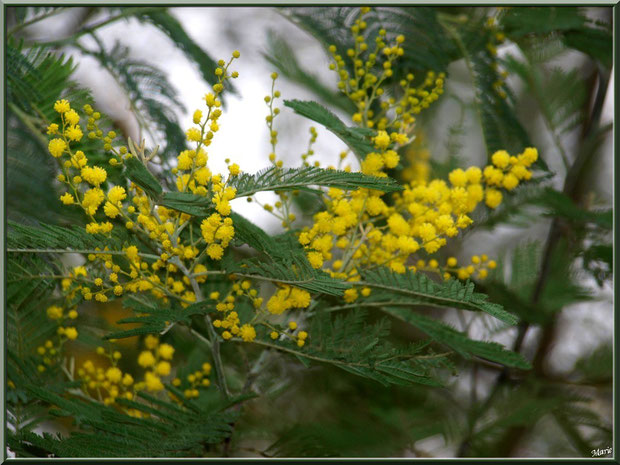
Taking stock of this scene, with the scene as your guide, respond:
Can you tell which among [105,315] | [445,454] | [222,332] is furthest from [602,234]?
[105,315]

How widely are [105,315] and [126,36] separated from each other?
44cm

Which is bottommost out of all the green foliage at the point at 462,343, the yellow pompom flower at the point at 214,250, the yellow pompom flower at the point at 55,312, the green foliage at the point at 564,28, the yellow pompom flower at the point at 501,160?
the yellow pompom flower at the point at 55,312

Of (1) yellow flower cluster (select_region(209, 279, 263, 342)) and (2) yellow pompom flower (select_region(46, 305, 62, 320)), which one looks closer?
(1) yellow flower cluster (select_region(209, 279, 263, 342))

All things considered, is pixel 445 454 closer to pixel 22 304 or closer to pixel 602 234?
pixel 602 234

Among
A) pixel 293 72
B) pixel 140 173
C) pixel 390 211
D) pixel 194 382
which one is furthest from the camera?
pixel 293 72

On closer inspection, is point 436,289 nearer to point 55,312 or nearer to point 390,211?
point 390,211

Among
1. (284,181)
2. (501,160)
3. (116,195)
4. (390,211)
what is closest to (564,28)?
(501,160)

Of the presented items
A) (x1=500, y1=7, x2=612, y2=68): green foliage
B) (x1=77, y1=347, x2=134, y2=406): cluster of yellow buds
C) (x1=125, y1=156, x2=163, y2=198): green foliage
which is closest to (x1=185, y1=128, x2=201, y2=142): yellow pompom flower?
(x1=125, y1=156, x2=163, y2=198): green foliage

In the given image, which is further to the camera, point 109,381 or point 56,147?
point 109,381

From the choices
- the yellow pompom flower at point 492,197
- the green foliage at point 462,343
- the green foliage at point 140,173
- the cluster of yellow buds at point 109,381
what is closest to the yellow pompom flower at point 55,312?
the cluster of yellow buds at point 109,381

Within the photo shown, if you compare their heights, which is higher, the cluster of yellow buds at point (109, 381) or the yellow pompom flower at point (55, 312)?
the yellow pompom flower at point (55, 312)

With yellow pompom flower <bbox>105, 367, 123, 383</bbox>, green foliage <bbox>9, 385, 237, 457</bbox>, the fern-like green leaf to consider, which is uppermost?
the fern-like green leaf

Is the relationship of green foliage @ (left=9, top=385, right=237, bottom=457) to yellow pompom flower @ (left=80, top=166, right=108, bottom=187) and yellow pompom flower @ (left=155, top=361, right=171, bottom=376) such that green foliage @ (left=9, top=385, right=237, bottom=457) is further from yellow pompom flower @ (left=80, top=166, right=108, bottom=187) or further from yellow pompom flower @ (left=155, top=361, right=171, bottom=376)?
yellow pompom flower @ (left=80, top=166, right=108, bottom=187)

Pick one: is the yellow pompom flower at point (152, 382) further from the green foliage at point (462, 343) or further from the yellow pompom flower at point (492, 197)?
the yellow pompom flower at point (492, 197)
